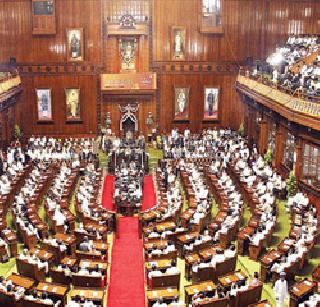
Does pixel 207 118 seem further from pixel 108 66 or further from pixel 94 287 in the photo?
pixel 94 287

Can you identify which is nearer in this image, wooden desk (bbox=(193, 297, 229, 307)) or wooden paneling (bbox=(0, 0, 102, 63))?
wooden desk (bbox=(193, 297, 229, 307))

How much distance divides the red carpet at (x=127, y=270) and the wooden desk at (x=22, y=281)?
2.33 meters

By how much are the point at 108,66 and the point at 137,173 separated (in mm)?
11343

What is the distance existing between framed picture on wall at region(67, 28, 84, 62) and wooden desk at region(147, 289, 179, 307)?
2289 cm

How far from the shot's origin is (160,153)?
33.7m

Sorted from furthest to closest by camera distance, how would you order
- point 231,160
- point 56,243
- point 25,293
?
point 231,160 < point 56,243 < point 25,293

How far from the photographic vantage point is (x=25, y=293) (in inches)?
603

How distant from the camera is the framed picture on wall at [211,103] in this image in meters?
36.5

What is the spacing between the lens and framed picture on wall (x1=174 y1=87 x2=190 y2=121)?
36.3 metres

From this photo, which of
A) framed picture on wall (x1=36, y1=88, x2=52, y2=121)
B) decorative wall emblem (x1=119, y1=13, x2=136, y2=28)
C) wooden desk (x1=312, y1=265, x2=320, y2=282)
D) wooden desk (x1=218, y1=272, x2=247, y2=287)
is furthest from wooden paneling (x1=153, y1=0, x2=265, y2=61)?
wooden desk (x1=218, y1=272, x2=247, y2=287)

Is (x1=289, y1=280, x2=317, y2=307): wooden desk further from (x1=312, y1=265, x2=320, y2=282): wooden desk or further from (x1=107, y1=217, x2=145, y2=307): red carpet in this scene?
(x1=107, y1=217, x2=145, y2=307): red carpet

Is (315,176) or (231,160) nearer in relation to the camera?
(315,176)

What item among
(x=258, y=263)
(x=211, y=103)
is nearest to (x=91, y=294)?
(x=258, y=263)

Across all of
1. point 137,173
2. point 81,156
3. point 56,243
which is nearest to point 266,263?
point 56,243
